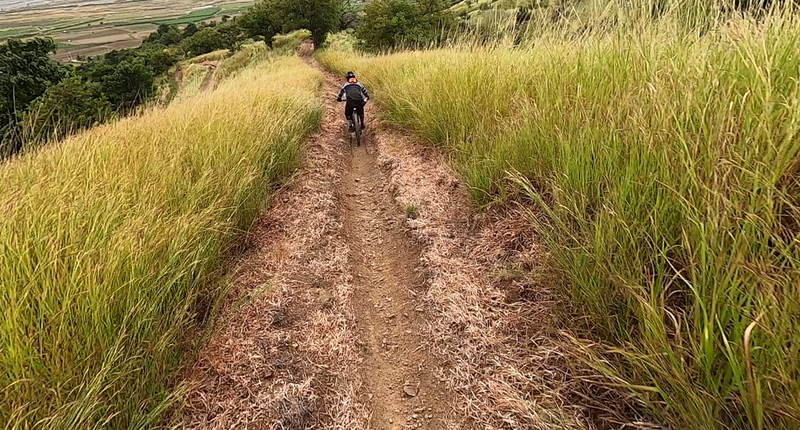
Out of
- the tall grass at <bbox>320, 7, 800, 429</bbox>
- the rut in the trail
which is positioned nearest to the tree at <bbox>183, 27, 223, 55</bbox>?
the rut in the trail

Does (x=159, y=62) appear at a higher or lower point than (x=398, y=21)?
lower

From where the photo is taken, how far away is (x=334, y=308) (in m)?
2.76

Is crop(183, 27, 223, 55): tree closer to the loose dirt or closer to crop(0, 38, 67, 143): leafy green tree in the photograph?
crop(0, 38, 67, 143): leafy green tree

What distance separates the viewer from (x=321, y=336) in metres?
2.48

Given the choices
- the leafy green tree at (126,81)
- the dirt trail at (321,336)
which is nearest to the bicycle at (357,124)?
the dirt trail at (321,336)

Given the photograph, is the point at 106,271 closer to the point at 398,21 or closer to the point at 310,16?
the point at 398,21

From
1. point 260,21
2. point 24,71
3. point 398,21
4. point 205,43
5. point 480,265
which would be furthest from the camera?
point 205,43

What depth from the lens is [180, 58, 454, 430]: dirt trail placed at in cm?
198

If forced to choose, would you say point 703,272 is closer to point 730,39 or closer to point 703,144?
point 703,144

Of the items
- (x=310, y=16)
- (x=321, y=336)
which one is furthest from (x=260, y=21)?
(x=321, y=336)

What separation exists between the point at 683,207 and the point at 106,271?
2.44 m

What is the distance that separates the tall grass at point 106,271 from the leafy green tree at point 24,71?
2438 centimetres

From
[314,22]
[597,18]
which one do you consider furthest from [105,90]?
[597,18]

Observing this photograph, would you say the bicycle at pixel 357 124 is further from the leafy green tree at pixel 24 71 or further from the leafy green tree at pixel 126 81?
the leafy green tree at pixel 126 81
